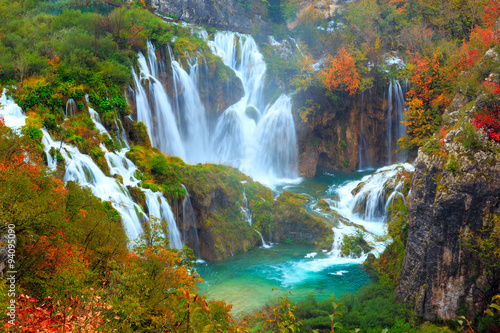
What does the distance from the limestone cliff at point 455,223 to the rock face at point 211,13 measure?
31.7 metres

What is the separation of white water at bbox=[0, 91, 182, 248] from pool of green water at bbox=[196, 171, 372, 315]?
313 centimetres

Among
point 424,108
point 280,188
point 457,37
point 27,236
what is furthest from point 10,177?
point 457,37

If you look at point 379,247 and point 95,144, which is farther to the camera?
point 379,247

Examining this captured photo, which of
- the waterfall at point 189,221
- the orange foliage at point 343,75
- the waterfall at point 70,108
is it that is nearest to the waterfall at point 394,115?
the orange foliage at point 343,75

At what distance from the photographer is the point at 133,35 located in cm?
2414

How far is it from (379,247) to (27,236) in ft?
52.0

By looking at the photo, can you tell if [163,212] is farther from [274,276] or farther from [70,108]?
[70,108]

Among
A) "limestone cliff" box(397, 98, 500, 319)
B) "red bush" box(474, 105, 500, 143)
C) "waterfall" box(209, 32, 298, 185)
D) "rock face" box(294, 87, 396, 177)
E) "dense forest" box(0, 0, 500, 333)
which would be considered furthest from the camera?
"waterfall" box(209, 32, 298, 185)

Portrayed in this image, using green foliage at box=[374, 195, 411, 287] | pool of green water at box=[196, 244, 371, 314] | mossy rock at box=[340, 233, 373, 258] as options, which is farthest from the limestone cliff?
mossy rock at box=[340, 233, 373, 258]

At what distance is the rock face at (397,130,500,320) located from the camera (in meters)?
10.8

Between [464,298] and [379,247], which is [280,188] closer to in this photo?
[379,247]

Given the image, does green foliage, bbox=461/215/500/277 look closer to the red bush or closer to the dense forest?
the dense forest

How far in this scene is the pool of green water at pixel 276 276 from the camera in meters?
14.0

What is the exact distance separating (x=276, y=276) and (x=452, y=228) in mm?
7683
